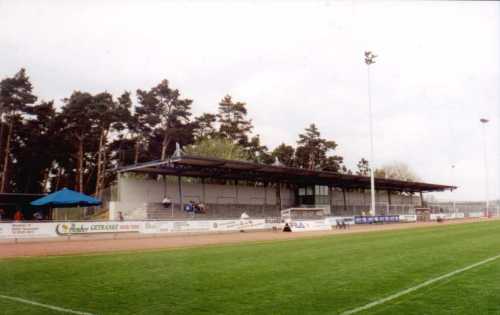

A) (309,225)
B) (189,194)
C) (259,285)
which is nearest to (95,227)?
(309,225)

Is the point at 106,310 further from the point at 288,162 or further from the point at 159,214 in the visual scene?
the point at 288,162

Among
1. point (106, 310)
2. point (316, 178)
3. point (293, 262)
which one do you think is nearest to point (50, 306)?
point (106, 310)

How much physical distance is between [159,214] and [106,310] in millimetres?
31626

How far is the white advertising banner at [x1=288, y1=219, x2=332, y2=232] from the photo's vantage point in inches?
1367

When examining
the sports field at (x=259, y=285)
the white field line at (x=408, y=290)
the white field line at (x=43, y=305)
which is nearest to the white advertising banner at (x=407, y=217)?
the sports field at (x=259, y=285)

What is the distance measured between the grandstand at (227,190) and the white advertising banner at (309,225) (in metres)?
6.61

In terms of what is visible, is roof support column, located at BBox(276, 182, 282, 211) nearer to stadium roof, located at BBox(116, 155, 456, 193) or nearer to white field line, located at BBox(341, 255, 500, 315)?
stadium roof, located at BBox(116, 155, 456, 193)

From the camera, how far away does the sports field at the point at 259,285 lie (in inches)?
268

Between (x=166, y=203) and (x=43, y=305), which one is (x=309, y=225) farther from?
(x=43, y=305)

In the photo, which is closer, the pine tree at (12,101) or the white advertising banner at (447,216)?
the pine tree at (12,101)

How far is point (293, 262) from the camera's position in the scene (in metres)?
12.7

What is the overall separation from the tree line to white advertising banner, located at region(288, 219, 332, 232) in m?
24.0

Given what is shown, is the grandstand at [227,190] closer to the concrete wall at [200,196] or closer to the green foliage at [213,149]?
the concrete wall at [200,196]

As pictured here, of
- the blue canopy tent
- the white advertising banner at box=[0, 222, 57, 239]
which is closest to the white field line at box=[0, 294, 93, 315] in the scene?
the white advertising banner at box=[0, 222, 57, 239]
